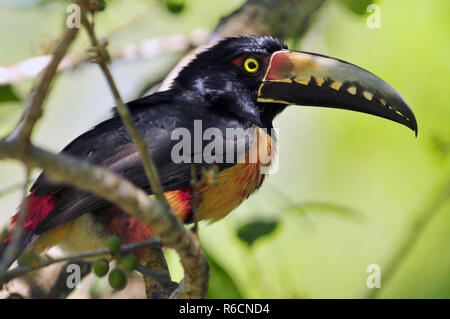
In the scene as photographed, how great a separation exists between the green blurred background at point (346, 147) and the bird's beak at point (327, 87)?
0.97m

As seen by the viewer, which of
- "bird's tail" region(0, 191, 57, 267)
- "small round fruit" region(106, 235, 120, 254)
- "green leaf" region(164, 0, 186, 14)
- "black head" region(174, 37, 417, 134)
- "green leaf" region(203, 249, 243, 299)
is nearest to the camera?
"small round fruit" region(106, 235, 120, 254)

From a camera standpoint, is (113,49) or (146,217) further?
(113,49)

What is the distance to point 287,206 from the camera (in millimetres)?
3898

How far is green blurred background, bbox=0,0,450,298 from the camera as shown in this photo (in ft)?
18.0

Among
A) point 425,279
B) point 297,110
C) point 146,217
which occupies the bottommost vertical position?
point 425,279

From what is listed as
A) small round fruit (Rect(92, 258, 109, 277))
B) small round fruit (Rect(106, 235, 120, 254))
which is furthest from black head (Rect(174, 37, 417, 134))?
small round fruit (Rect(106, 235, 120, 254))

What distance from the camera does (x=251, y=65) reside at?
13.4 feet

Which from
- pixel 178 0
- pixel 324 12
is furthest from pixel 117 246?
pixel 324 12

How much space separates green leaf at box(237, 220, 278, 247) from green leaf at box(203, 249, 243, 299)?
25 cm

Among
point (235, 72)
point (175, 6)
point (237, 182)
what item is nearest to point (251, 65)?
point (235, 72)

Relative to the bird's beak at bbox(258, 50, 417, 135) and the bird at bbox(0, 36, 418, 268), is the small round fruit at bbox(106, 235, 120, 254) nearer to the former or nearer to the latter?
the bird at bbox(0, 36, 418, 268)

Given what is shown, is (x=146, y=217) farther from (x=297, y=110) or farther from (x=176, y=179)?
(x=297, y=110)

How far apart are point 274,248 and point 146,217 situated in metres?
3.56
